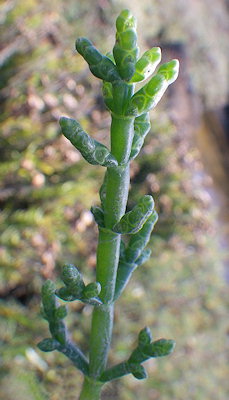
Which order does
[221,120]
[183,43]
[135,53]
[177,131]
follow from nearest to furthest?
[135,53], [177,131], [183,43], [221,120]

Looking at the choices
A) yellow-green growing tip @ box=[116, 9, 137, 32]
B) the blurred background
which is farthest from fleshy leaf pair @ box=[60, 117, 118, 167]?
the blurred background

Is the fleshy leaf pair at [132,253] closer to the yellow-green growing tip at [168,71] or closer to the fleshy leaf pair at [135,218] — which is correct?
the fleshy leaf pair at [135,218]

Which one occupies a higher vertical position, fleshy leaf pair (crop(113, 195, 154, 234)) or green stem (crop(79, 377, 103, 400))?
fleshy leaf pair (crop(113, 195, 154, 234))

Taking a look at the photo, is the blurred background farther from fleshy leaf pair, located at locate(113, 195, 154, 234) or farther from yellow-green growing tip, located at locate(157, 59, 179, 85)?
yellow-green growing tip, located at locate(157, 59, 179, 85)

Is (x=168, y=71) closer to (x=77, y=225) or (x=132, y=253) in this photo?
(x=132, y=253)

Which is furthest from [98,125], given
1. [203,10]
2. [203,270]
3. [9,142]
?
[203,10]

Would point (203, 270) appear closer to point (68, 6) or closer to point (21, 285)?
point (21, 285)

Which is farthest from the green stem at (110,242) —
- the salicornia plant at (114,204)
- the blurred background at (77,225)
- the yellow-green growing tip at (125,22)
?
the blurred background at (77,225)
